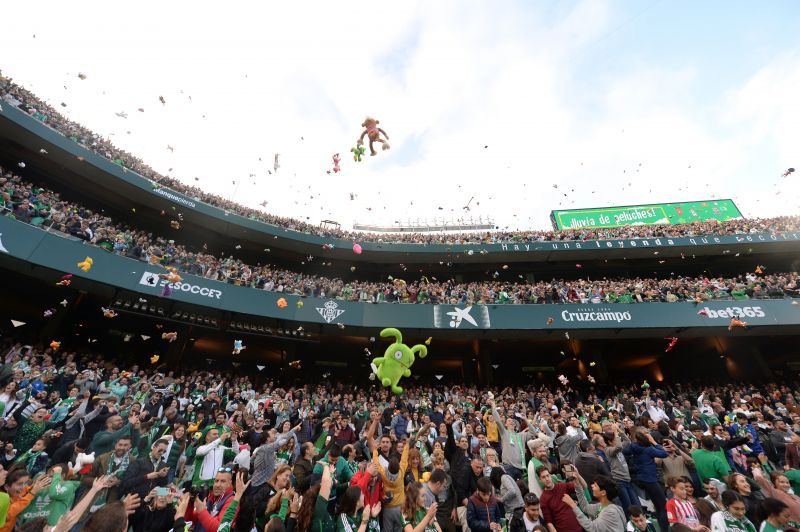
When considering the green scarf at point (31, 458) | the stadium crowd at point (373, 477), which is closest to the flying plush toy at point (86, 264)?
the stadium crowd at point (373, 477)

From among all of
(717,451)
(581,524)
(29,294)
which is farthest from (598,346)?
(29,294)

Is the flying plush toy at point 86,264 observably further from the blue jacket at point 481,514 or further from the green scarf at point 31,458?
the blue jacket at point 481,514

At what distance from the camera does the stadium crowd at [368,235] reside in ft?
61.3

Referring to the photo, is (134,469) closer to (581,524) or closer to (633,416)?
(581,524)

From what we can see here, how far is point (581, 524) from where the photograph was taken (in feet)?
13.8

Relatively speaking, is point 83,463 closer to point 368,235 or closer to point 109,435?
point 109,435

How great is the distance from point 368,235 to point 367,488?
23616 mm

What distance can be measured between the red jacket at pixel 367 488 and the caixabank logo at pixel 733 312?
60.7 ft

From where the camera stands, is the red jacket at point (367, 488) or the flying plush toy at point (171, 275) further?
the flying plush toy at point (171, 275)

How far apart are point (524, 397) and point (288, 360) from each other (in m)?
13.2

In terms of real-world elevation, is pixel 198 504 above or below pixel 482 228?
below

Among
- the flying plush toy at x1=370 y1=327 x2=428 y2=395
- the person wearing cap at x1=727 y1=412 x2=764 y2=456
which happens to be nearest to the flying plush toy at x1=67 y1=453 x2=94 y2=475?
the flying plush toy at x1=370 y1=327 x2=428 y2=395

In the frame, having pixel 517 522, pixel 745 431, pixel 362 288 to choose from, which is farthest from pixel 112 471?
pixel 362 288

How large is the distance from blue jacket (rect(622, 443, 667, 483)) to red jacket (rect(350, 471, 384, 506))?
13.9ft
